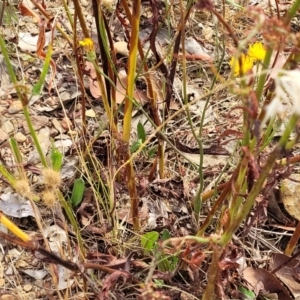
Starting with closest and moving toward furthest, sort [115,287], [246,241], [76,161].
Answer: [115,287] < [246,241] < [76,161]

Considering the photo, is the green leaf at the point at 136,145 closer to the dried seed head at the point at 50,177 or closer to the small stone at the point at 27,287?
the small stone at the point at 27,287

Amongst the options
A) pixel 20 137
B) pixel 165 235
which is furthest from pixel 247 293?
pixel 20 137

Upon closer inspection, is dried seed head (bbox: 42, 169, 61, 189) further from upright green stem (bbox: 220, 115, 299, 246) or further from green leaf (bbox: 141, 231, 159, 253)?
green leaf (bbox: 141, 231, 159, 253)

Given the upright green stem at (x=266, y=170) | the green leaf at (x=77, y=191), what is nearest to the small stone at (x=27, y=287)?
the green leaf at (x=77, y=191)

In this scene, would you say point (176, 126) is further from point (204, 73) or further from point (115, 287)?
point (115, 287)

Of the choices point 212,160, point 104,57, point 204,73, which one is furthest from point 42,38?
point 204,73

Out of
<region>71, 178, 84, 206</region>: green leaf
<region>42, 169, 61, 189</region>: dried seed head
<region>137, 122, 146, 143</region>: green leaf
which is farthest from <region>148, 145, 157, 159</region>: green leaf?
<region>42, 169, 61, 189</region>: dried seed head
